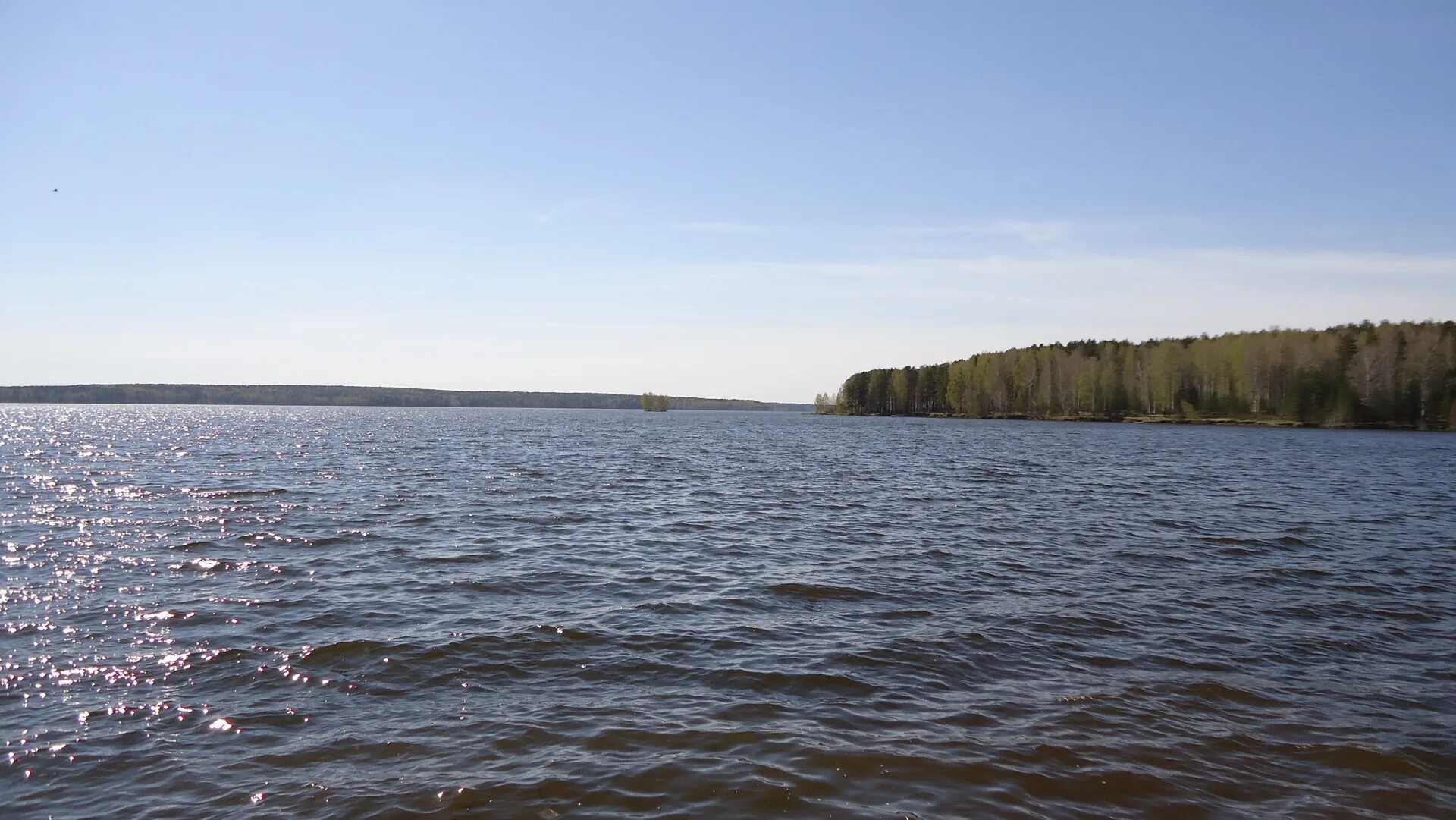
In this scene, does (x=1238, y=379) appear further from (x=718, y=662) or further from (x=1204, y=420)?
(x=718, y=662)

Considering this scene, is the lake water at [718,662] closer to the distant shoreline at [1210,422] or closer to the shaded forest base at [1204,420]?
the distant shoreline at [1210,422]

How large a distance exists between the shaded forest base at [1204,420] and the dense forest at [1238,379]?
0.31 metres

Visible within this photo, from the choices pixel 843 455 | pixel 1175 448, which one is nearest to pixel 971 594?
pixel 843 455

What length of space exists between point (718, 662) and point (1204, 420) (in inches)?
5770

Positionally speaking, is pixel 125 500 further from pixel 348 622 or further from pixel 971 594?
pixel 971 594

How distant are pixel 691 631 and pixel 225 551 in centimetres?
1316

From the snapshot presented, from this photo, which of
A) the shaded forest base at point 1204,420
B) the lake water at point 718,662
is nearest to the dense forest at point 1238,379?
the shaded forest base at point 1204,420

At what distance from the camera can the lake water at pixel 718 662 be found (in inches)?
318

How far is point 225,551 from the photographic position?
19344mm

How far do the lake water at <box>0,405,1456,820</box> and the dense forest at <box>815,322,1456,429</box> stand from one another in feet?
353

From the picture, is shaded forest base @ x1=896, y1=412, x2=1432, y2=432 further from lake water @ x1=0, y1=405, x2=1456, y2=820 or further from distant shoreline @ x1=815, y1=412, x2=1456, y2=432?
lake water @ x1=0, y1=405, x2=1456, y2=820

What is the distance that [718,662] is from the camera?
11.8 meters

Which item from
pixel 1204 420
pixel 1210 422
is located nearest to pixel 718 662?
pixel 1210 422

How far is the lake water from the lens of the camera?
318 inches
